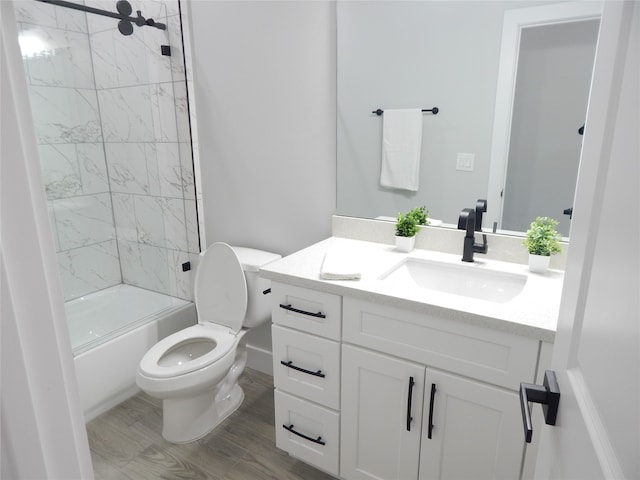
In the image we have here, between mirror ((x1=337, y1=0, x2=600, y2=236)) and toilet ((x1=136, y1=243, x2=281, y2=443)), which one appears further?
toilet ((x1=136, y1=243, x2=281, y2=443))

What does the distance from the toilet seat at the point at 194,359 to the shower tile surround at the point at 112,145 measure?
65 centimetres

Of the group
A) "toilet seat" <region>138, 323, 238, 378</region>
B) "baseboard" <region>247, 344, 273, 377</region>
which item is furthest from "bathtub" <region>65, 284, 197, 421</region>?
"baseboard" <region>247, 344, 273, 377</region>

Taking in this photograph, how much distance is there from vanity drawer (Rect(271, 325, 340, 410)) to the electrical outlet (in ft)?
2.85

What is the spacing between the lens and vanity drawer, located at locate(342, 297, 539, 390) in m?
1.16

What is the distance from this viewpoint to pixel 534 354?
1134 millimetres

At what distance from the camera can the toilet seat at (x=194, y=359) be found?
5.87ft

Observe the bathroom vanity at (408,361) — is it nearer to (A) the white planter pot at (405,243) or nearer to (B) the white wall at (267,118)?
(A) the white planter pot at (405,243)

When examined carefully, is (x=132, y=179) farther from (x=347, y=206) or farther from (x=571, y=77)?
(x=571, y=77)

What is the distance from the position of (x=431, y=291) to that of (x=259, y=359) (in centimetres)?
147

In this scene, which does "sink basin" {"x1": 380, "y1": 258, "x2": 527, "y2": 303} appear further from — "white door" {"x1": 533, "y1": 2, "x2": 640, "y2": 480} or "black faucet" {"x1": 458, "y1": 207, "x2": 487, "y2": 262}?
"white door" {"x1": 533, "y1": 2, "x2": 640, "y2": 480}

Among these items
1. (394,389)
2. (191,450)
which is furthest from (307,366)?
(191,450)

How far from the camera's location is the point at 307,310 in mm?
1545

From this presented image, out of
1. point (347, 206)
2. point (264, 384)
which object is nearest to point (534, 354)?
point (347, 206)

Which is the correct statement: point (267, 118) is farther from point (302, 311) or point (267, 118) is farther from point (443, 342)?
point (443, 342)
